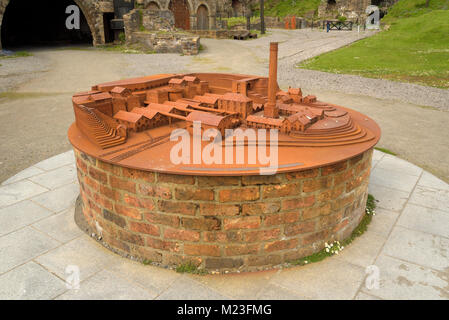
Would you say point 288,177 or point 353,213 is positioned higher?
point 288,177

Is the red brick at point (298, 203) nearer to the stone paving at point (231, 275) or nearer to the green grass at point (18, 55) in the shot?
Answer: the stone paving at point (231, 275)

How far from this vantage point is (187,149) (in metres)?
4.00

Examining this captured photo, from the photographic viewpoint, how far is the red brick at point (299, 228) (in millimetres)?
3887

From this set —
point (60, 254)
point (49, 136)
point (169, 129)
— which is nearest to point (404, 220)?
point (169, 129)

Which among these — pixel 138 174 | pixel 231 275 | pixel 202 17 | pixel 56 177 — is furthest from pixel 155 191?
pixel 202 17

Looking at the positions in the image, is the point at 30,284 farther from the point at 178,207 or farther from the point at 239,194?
the point at 239,194

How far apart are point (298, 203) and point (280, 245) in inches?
20.1

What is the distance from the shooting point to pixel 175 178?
11.8ft

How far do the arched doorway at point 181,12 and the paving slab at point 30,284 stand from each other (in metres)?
32.7

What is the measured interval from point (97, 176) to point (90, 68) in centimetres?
1539

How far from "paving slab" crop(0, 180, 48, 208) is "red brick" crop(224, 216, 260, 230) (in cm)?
360

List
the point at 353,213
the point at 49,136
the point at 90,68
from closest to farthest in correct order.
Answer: the point at 353,213 → the point at 49,136 → the point at 90,68

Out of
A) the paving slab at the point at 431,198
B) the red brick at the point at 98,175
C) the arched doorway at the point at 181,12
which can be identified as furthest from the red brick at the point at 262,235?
the arched doorway at the point at 181,12

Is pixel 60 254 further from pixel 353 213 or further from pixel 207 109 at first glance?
pixel 353 213
